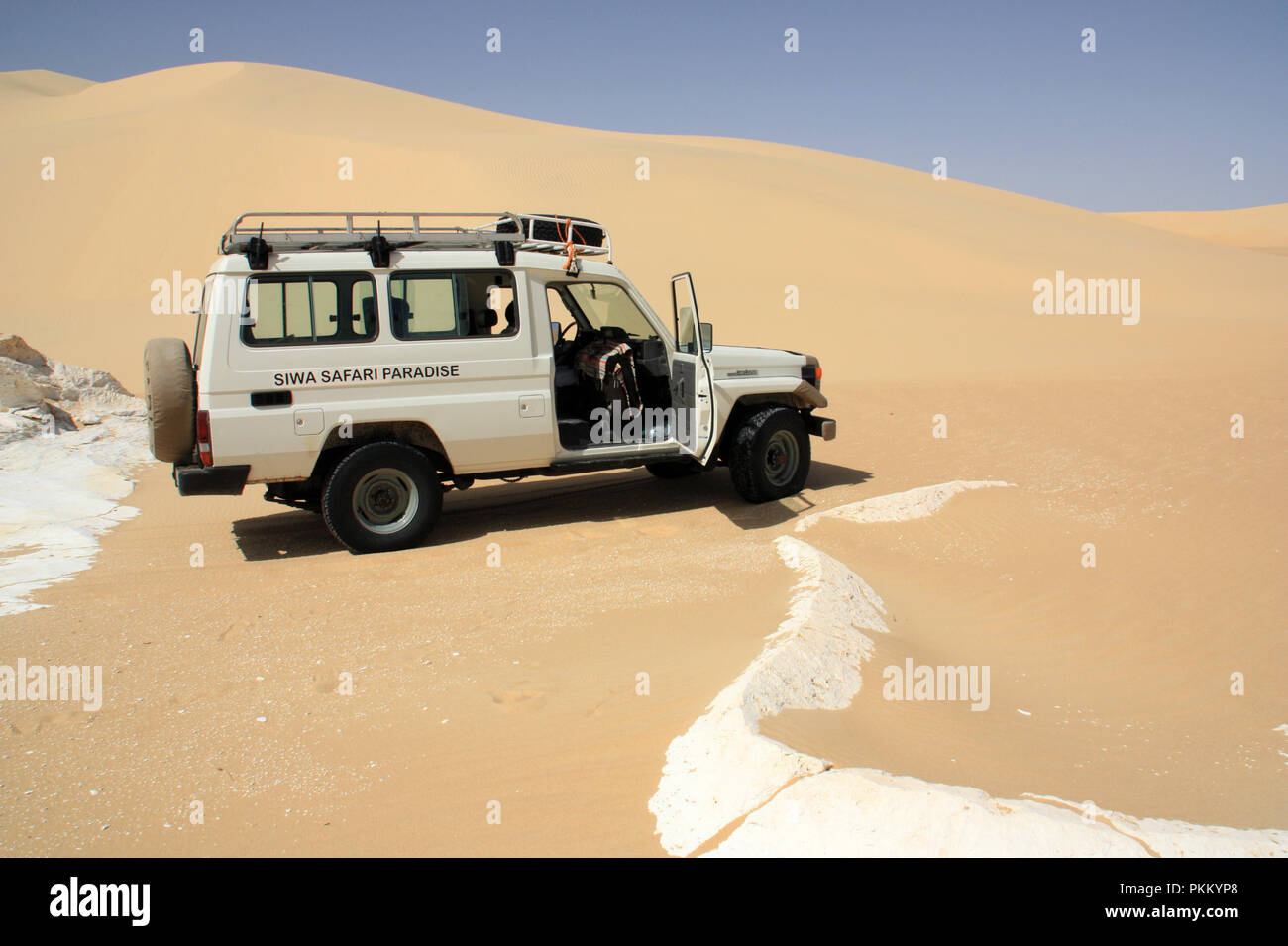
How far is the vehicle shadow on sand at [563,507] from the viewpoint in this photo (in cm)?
761

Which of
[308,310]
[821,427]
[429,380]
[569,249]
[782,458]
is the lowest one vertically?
[782,458]

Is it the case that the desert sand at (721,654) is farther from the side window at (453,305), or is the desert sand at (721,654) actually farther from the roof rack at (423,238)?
the roof rack at (423,238)

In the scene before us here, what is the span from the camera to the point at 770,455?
838 centimetres

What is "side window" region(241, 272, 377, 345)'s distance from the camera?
6.55 metres

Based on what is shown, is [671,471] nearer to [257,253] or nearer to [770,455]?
[770,455]

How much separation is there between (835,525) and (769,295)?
18032mm

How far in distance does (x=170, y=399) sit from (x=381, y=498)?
1.67 m

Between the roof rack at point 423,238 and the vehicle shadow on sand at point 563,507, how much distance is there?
2281 millimetres

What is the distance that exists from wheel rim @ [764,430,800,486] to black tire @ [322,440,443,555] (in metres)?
3.10

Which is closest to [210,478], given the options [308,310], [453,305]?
[308,310]

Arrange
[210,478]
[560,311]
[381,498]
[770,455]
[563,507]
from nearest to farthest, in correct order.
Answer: [210,478]
[381,498]
[770,455]
[563,507]
[560,311]

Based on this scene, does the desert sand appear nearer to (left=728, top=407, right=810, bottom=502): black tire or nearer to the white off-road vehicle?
Result: (left=728, top=407, right=810, bottom=502): black tire

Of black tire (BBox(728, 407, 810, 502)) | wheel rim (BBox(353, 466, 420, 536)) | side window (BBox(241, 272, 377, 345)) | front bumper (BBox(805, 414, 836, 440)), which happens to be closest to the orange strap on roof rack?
side window (BBox(241, 272, 377, 345))
